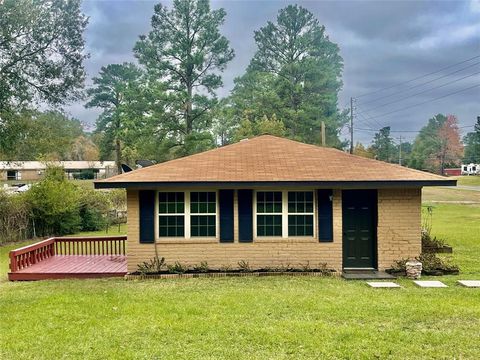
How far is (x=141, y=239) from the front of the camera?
10891mm

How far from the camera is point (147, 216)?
35.7ft

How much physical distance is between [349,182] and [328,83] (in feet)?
94.4

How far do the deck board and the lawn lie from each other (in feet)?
2.18

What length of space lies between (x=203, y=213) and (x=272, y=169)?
221 centimetres

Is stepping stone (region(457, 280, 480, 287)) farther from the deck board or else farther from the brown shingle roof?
the deck board

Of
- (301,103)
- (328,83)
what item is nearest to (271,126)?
(301,103)

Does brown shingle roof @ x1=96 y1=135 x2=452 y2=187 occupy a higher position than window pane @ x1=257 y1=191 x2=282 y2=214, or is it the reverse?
brown shingle roof @ x1=96 y1=135 x2=452 y2=187

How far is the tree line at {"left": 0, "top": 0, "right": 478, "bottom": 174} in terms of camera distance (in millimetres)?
19922

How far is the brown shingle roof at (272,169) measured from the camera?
10523 mm

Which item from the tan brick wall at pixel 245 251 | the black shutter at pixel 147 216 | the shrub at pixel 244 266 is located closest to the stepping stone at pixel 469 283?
the tan brick wall at pixel 245 251

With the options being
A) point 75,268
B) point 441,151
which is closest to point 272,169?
point 75,268

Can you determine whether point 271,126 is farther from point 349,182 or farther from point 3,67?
point 349,182

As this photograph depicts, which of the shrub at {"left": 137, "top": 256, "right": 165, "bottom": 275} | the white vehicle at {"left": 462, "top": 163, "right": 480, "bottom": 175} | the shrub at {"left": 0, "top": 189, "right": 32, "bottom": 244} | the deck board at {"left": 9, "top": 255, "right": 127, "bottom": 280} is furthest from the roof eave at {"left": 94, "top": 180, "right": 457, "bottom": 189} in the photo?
the white vehicle at {"left": 462, "top": 163, "right": 480, "bottom": 175}

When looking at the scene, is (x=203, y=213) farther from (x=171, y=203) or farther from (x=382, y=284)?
(x=382, y=284)
